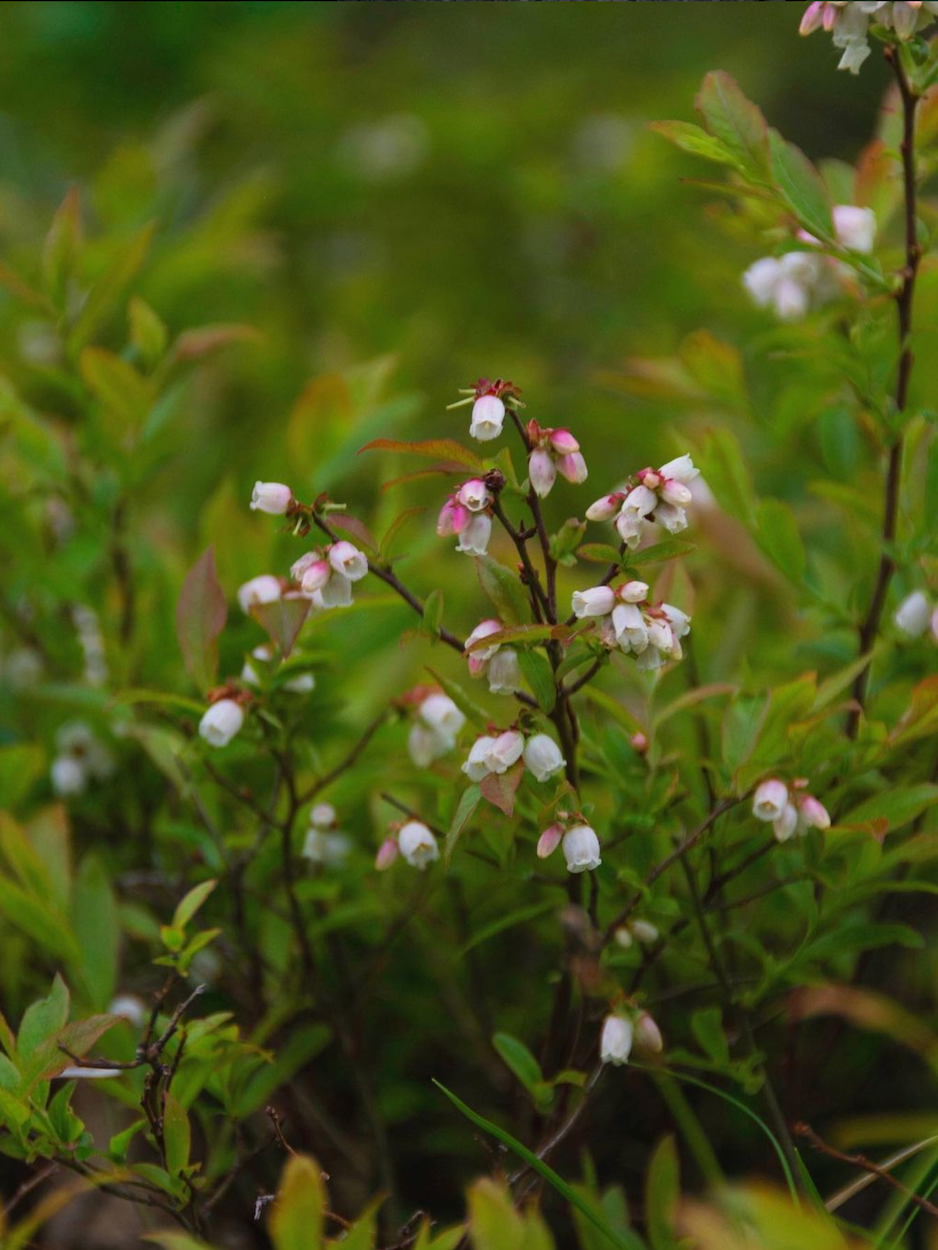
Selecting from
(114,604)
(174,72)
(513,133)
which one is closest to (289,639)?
(114,604)

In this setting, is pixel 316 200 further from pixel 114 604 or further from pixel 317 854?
pixel 317 854

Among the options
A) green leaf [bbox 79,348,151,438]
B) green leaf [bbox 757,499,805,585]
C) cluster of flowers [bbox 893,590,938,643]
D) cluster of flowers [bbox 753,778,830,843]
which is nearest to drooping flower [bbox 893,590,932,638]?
cluster of flowers [bbox 893,590,938,643]

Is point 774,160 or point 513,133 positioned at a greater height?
point 774,160

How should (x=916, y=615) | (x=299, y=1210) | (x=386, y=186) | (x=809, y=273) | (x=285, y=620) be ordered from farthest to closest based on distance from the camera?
1. (x=386, y=186)
2. (x=809, y=273)
3. (x=916, y=615)
4. (x=285, y=620)
5. (x=299, y=1210)

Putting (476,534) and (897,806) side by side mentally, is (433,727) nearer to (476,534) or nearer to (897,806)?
(476,534)

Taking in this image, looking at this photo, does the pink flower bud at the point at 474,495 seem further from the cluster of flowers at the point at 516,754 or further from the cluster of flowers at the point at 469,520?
the cluster of flowers at the point at 516,754

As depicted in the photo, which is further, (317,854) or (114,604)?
(114,604)

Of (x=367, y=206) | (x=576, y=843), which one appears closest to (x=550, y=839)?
(x=576, y=843)
